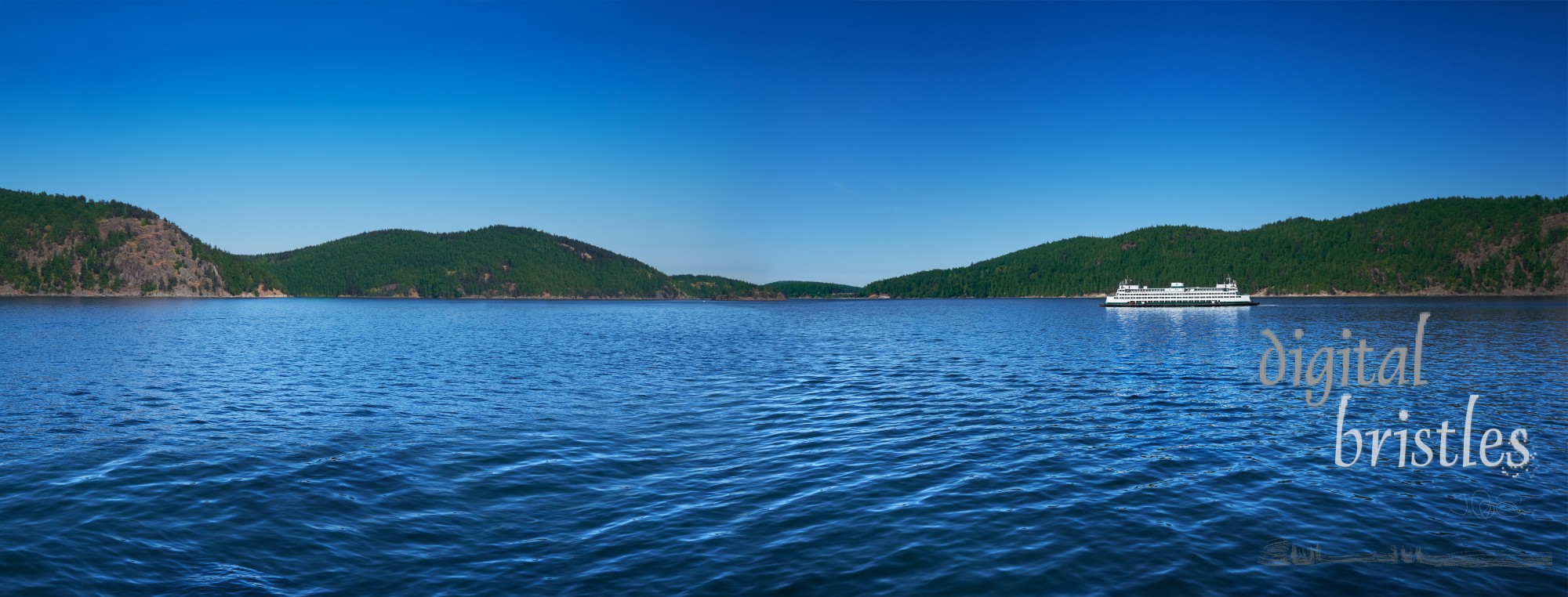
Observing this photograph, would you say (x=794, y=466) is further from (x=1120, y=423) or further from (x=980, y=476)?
(x=1120, y=423)

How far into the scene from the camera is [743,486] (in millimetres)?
20422

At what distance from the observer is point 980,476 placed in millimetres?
21453

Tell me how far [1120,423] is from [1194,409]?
6005 millimetres

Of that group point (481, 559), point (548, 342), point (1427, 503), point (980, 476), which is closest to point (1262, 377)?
point (1427, 503)

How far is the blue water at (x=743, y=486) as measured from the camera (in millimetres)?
13953

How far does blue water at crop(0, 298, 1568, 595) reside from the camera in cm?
1395
